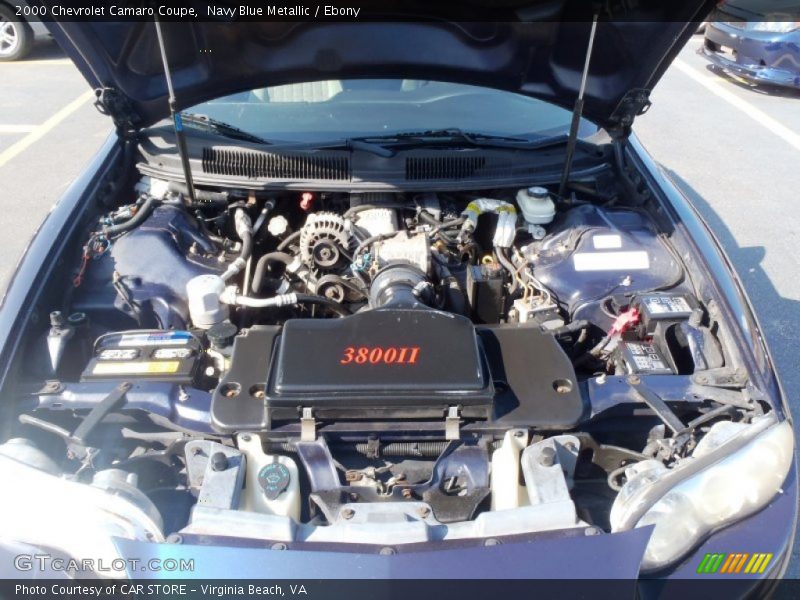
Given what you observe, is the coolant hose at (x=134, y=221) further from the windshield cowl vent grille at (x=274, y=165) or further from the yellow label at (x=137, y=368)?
the yellow label at (x=137, y=368)

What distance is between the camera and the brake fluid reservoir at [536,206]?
232 cm

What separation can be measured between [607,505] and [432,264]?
0.89m

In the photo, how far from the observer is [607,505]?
5.29 ft

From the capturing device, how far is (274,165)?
7.57 feet

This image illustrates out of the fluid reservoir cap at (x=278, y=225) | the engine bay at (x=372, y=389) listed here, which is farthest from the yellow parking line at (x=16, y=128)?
the fluid reservoir cap at (x=278, y=225)

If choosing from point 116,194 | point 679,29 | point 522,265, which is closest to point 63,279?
point 116,194

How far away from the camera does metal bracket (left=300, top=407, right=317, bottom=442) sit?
1.50 m

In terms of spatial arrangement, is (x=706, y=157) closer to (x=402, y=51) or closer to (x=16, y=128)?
(x=402, y=51)

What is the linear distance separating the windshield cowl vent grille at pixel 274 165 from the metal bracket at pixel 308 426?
106 cm

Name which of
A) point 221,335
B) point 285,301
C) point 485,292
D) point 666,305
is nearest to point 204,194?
point 285,301

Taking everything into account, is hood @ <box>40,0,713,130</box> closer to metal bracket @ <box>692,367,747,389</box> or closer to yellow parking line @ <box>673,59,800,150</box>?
metal bracket @ <box>692,367,747,389</box>

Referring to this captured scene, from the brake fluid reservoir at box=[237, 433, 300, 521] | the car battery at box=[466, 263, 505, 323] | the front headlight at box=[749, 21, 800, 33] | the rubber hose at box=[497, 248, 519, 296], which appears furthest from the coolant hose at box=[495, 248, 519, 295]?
the front headlight at box=[749, 21, 800, 33]

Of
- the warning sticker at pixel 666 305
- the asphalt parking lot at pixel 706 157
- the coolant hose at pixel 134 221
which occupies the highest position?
the coolant hose at pixel 134 221

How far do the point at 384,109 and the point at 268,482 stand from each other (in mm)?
1619
